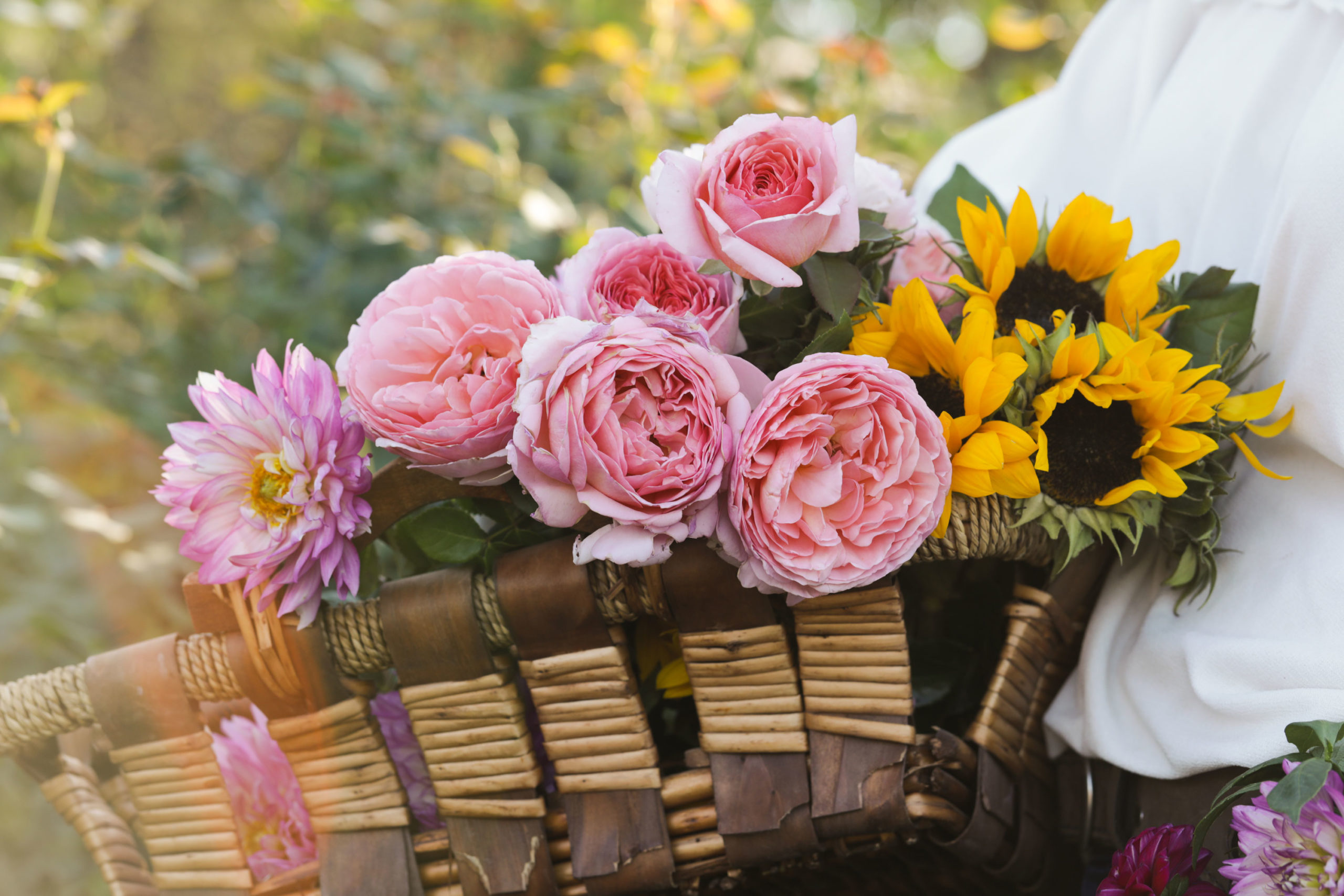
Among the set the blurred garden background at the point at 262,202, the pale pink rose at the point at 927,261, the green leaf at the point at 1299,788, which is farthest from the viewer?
the blurred garden background at the point at 262,202

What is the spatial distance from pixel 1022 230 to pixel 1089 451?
158 mm

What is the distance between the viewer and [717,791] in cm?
56

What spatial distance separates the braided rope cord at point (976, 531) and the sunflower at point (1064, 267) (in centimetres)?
12

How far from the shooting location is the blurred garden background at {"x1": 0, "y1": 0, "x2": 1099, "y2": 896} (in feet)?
3.86

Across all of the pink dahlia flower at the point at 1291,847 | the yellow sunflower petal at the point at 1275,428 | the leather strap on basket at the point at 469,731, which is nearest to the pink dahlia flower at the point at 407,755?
the leather strap on basket at the point at 469,731

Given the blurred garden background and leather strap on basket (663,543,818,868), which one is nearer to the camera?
leather strap on basket (663,543,818,868)

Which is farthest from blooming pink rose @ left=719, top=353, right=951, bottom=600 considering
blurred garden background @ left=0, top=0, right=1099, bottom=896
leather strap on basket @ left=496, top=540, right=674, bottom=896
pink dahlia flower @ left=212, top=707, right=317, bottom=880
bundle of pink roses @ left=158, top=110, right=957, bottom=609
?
blurred garden background @ left=0, top=0, right=1099, bottom=896

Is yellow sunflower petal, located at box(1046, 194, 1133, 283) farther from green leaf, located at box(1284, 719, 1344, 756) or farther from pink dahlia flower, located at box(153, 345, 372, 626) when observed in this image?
pink dahlia flower, located at box(153, 345, 372, 626)

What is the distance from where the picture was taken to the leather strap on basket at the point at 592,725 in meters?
0.55

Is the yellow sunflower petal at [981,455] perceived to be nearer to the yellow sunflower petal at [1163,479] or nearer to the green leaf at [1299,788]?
the yellow sunflower petal at [1163,479]

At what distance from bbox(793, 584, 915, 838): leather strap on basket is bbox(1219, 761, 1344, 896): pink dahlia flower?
0.56ft

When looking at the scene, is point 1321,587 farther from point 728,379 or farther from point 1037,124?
point 1037,124

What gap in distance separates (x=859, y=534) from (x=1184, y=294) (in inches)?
12.4

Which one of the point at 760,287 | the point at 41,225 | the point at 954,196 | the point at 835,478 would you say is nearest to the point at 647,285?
the point at 760,287
